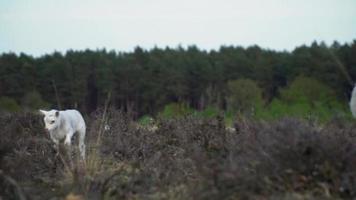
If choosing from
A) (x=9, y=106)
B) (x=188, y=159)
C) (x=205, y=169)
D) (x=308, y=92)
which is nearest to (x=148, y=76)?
(x=308, y=92)

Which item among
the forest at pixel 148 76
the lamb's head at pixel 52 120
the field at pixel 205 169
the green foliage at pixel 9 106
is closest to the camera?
the field at pixel 205 169

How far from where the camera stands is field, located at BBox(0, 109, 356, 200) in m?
4.94

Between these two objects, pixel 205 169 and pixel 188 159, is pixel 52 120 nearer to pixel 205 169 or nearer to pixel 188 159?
pixel 188 159

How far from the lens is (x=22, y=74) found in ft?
183

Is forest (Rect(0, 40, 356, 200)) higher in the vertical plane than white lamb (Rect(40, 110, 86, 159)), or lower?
lower

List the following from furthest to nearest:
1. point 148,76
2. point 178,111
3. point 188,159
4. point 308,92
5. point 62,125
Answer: point 148,76 → point 308,92 → point 178,111 → point 62,125 → point 188,159

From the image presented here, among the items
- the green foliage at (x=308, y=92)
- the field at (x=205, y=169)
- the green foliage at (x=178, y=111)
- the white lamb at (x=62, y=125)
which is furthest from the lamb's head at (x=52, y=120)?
the green foliage at (x=308, y=92)

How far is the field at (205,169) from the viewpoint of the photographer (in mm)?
4941

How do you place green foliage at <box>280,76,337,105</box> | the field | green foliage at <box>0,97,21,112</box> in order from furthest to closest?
green foliage at <box>280,76,337,105</box> < green foliage at <box>0,97,21,112</box> < the field

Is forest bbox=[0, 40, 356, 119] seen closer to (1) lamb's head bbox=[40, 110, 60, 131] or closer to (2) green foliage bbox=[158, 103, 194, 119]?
(2) green foliage bbox=[158, 103, 194, 119]

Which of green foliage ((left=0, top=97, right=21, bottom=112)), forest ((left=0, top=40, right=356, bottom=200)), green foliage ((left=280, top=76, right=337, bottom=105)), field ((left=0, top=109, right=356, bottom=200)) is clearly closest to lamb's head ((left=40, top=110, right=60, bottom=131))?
forest ((left=0, top=40, right=356, bottom=200))

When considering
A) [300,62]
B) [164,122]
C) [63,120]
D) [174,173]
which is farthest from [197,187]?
[300,62]

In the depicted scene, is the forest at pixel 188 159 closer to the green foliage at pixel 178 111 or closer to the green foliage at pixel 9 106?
the green foliage at pixel 178 111

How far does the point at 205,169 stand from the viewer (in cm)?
510
